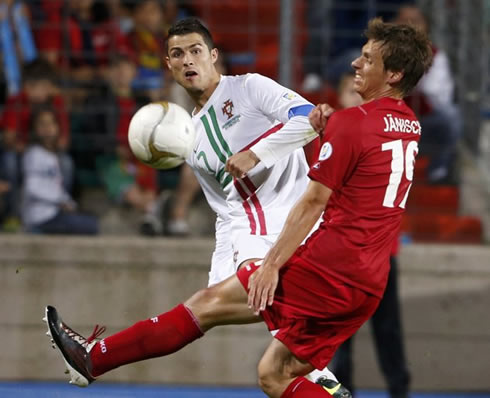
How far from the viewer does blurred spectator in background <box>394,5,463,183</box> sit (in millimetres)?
7625

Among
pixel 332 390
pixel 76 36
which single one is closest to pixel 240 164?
pixel 332 390

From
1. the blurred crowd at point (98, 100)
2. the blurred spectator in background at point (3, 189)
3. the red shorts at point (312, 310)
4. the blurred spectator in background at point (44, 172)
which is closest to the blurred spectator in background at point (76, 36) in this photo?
the blurred crowd at point (98, 100)

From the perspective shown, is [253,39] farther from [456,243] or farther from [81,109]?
[456,243]

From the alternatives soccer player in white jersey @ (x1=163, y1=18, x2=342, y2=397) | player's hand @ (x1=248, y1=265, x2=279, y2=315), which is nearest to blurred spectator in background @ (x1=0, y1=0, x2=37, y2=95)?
soccer player in white jersey @ (x1=163, y1=18, x2=342, y2=397)

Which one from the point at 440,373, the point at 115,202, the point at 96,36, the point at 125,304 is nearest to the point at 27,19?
the point at 96,36

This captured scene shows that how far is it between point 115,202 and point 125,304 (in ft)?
2.70

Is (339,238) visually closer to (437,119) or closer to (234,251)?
(234,251)

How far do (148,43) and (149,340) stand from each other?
3.69 meters

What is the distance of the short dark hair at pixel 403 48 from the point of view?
13.6 feet

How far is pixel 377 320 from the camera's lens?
22.2ft

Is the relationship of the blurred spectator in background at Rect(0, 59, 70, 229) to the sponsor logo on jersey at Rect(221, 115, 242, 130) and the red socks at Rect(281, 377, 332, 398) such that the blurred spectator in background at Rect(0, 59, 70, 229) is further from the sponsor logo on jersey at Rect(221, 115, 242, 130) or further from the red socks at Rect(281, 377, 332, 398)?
the red socks at Rect(281, 377, 332, 398)

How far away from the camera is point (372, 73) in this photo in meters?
4.21

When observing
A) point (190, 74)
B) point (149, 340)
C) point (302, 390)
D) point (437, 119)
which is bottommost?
point (302, 390)

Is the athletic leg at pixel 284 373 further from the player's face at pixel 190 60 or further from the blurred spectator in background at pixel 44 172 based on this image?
the blurred spectator in background at pixel 44 172
